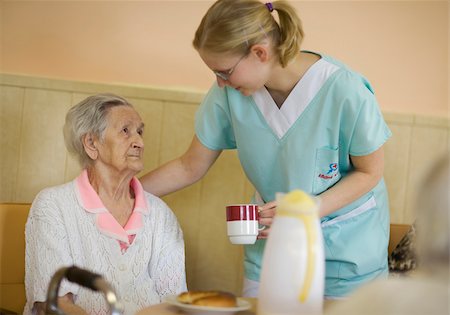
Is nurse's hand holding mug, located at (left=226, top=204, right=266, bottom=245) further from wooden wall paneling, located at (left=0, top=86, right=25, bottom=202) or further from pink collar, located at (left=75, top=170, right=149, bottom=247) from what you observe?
wooden wall paneling, located at (left=0, top=86, right=25, bottom=202)

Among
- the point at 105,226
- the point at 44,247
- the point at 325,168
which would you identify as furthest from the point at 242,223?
the point at 44,247

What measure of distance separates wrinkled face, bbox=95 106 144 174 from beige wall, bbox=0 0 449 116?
18.4 inches

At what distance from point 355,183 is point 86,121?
0.81 m

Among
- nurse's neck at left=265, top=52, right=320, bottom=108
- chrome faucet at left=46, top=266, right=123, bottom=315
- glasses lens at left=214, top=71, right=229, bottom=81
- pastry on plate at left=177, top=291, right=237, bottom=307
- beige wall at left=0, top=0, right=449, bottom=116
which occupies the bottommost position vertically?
pastry on plate at left=177, top=291, right=237, bottom=307

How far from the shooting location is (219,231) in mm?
2613

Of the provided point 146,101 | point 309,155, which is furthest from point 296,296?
point 146,101

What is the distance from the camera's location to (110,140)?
2086 millimetres

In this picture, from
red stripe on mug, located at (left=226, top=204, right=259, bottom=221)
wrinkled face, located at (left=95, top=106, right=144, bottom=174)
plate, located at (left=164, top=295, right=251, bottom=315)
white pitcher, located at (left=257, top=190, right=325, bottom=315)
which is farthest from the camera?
wrinkled face, located at (left=95, top=106, right=144, bottom=174)

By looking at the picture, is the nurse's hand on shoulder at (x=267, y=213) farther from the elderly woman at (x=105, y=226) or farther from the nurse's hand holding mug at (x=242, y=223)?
the elderly woman at (x=105, y=226)

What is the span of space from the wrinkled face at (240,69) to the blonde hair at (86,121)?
40 cm

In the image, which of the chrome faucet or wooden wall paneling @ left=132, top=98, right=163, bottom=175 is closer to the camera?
the chrome faucet

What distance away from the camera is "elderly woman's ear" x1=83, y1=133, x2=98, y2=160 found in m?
2.09

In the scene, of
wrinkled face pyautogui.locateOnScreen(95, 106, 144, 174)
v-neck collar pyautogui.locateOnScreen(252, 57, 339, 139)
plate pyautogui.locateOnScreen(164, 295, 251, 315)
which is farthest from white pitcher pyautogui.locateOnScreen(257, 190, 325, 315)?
wrinkled face pyautogui.locateOnScreen(95, 106, 144, 174)

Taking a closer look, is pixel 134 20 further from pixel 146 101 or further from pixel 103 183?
pixel 103 183
